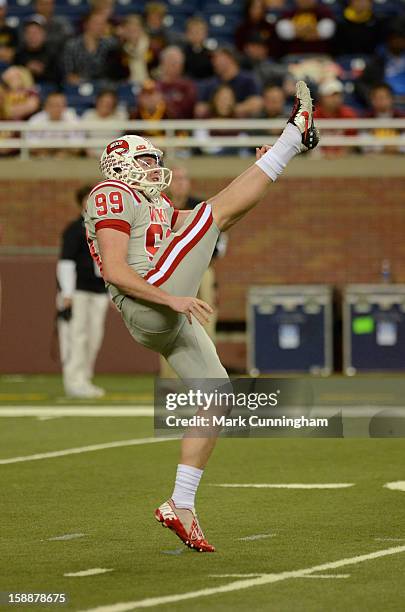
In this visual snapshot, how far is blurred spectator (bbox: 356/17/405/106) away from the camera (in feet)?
64.7

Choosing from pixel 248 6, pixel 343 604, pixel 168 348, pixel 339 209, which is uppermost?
pixel 248 6

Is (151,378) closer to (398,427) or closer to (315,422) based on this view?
(398,427)

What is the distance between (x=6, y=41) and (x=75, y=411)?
861 cm

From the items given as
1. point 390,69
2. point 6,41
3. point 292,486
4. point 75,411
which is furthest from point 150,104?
point 292,486

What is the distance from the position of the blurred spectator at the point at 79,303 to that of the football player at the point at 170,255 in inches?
315

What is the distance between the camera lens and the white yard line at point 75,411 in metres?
13.3

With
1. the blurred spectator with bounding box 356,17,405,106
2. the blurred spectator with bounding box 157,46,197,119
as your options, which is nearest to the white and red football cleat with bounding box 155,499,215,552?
the blurred spectator with bounding box 157,46,197,119

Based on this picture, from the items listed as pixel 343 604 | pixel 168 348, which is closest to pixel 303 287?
pixel 168 348

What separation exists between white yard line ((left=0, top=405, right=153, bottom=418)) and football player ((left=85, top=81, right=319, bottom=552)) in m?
6.27

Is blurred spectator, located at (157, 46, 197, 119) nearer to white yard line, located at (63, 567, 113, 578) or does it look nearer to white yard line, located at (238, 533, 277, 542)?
white yard line, located at (238, 533, 277, 542)

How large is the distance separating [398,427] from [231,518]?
3.90 metres

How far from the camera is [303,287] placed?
18453 millimetres

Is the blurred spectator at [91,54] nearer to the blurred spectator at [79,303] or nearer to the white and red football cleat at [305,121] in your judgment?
the blurred spectator at [79,303]

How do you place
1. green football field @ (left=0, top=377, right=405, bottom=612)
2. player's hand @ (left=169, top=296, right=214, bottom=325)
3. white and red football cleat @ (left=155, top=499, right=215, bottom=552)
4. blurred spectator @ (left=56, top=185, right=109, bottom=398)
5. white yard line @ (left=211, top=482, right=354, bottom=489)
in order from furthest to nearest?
blurred spectator @ (left=56, top=185, right=109, bottom=398)
white yard line @ (left=211, top=482, right=354, bottom=489)
white and red football cleat @ (left=155, top=499, right=215, bottom=552)
player's hand @ (left=169, top=296, right=214, bottom=325)
green football field @ (left=0, top=377, right=405, bottom=612)
